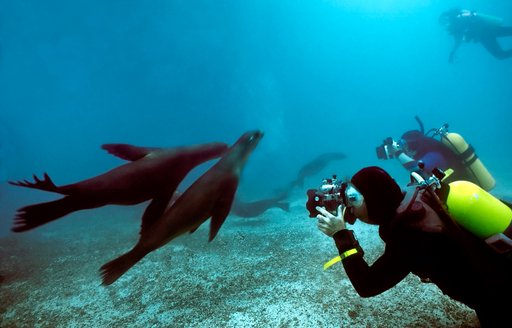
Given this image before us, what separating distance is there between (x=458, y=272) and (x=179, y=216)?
206 cm

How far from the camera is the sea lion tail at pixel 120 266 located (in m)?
1.47

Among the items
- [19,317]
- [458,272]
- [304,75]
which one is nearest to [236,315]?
[458,272]

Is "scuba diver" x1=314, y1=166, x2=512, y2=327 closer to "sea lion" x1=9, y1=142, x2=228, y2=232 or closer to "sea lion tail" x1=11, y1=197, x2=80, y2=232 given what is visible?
"sea lion" x1=9, y1=142, x2=228, y2=232

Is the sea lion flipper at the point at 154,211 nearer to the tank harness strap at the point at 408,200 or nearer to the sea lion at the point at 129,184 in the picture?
the sea lion at the point at 129,184

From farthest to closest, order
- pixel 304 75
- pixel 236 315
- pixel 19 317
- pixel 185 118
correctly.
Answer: pixel 304 75
pixel 185 118
pixel 19 317
pixel 236 315

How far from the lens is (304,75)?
12206 centimetres

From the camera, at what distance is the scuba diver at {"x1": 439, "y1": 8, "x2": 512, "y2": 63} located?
18031 mm

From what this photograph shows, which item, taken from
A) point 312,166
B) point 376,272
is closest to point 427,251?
point 376,272

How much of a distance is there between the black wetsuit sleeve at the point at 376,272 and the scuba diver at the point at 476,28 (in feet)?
73.7

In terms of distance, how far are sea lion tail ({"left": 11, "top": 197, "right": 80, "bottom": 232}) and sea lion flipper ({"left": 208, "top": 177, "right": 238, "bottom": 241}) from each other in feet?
2.45

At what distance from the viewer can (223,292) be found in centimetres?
440

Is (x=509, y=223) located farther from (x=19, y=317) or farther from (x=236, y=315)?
(x=19, y=317)

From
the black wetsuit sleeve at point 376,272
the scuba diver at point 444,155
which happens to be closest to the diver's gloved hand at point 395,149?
the scuba diver at point 444,155

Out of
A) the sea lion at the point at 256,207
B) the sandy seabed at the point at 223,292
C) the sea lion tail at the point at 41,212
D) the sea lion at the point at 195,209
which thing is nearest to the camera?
the sea lion tail at the point at 41,212
